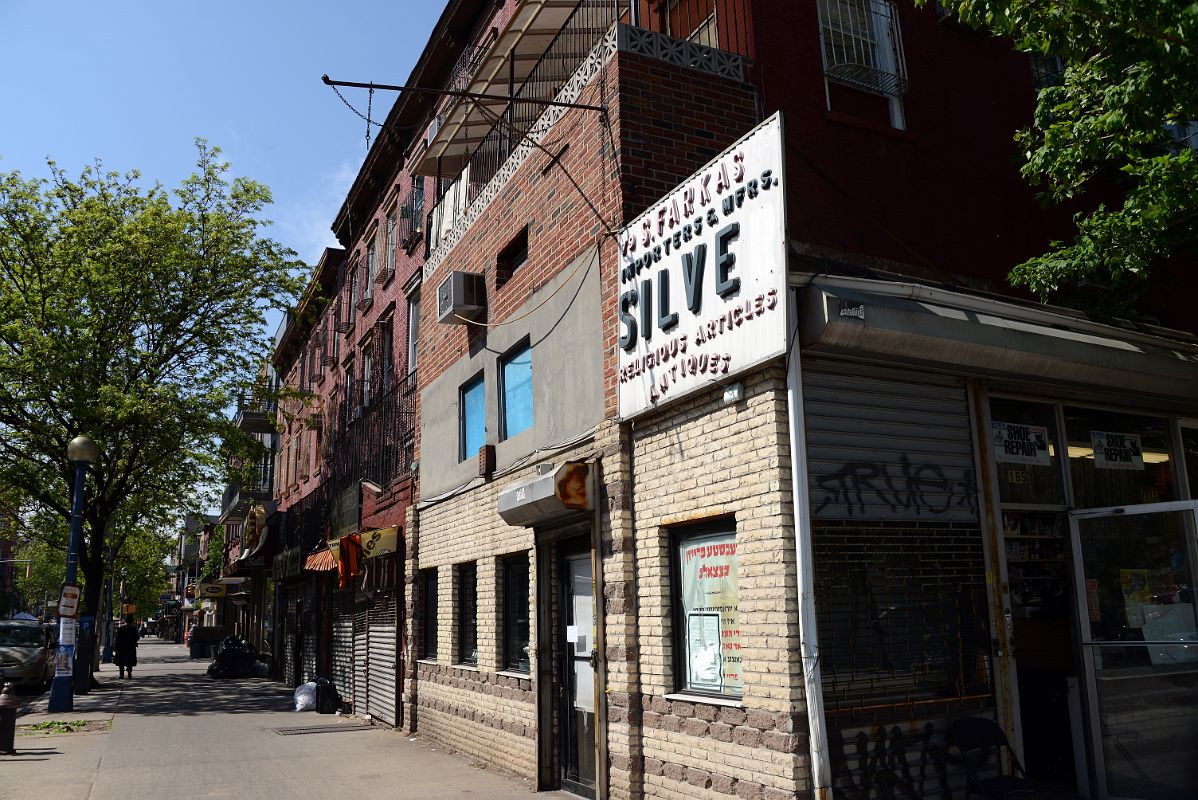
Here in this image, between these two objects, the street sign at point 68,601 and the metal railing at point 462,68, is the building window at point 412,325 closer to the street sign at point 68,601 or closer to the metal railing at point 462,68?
the metal railing at point 462,68

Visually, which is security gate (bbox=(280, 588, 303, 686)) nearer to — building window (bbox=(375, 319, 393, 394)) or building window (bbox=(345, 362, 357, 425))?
building window (bbox=(345, 362, 357, 425))

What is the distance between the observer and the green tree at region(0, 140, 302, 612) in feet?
68.7

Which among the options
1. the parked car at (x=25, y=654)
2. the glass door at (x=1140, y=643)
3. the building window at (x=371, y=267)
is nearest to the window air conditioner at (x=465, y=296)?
the glass door at (x=1140, y=643)

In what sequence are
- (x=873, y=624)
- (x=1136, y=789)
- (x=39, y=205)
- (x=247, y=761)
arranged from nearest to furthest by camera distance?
(x=873, y=624), (x=1136, y=789), (x=247, y=761), (x=39, y=205)

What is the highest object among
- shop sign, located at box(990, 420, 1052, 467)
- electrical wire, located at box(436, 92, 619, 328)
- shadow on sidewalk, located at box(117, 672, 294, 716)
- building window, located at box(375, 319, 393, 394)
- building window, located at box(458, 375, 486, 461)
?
building window, located at box(375, 319, 393, 394)

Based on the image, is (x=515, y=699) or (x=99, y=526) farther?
(x=99, y=526)

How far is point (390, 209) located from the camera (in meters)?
20.8

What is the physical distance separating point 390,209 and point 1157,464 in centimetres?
1655

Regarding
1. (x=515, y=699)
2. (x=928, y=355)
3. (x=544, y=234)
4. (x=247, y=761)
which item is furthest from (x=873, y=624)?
(x=247, y=761)

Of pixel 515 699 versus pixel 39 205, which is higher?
pixel 39 205

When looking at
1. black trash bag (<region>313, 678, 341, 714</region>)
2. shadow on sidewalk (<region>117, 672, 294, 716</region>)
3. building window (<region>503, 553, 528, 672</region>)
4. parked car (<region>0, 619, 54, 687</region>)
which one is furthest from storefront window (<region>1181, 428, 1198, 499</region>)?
parked car (<region>0, 619, 54, 687</region>)

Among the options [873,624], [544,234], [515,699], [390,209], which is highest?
[390,209]

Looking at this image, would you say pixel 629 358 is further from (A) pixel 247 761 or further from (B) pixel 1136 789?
(A) pixel 247 761

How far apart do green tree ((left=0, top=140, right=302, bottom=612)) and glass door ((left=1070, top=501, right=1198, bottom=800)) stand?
1940 cm
